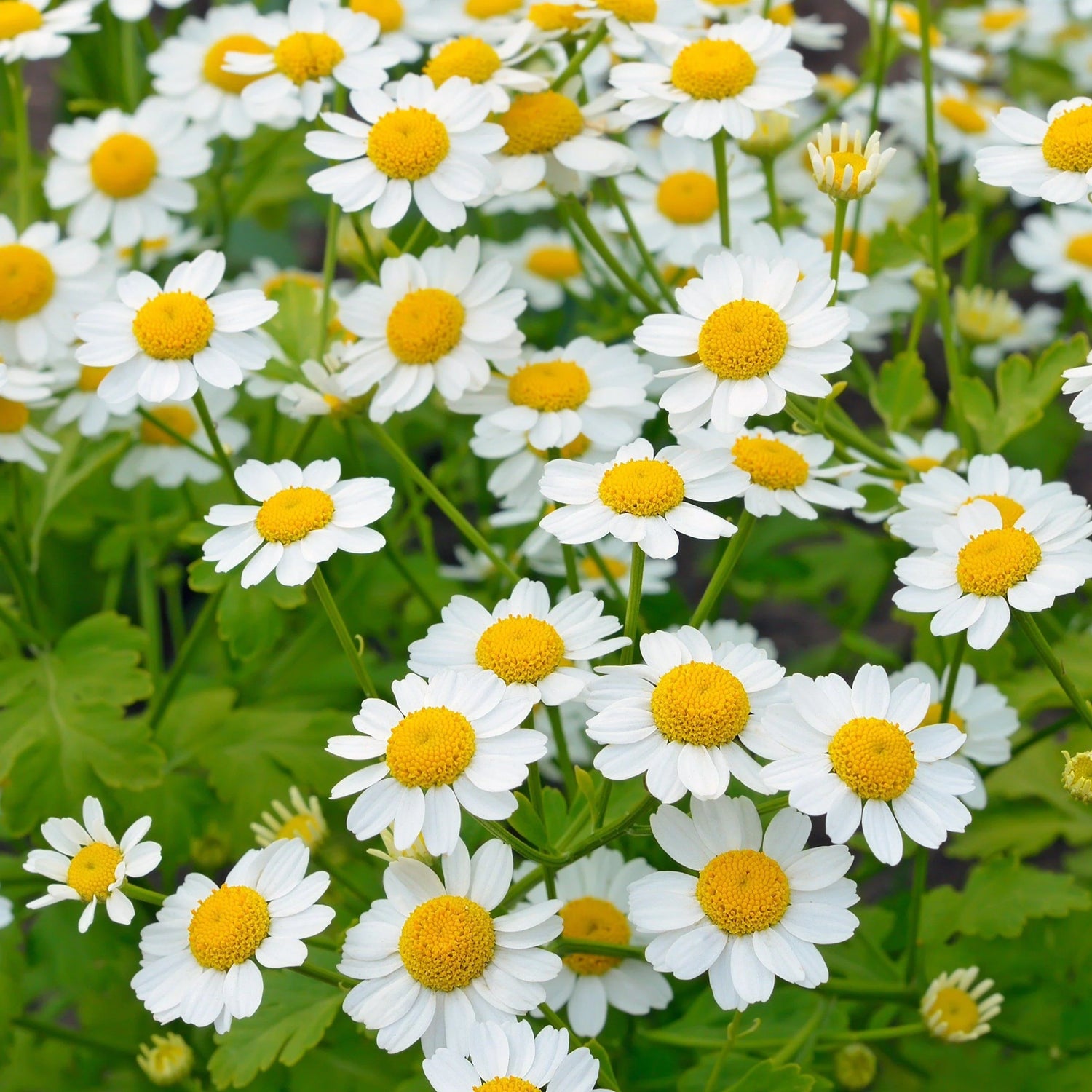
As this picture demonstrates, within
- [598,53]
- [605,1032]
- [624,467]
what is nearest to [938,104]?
[598,53]

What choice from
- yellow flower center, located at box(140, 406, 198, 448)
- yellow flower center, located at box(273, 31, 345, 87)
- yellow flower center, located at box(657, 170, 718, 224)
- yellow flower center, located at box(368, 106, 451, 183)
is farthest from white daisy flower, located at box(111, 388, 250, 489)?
yellow flower center, located at box(657, 170, 718, 224)

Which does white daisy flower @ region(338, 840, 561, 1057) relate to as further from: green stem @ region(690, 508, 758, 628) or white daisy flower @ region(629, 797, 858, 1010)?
green stem @ region(690, 508, 758, 628)

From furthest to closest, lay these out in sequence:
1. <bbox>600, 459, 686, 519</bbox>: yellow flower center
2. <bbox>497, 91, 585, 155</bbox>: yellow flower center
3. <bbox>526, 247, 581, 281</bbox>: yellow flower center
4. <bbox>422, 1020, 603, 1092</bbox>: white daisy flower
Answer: <bbox>526, 247, 581, 281</bbox>: yellow flower center, <bbox>497, 91, 585, 155</bbox>: yellow flower center, <bbox>600, 459, 686, 519</bbox>: yellow flower center, <bbox>422, 1020, 603, 1092</bbox>: white daisy flower

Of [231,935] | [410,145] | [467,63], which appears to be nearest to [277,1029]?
[231,935]

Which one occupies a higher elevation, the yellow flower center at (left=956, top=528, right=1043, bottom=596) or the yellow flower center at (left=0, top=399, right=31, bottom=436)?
the yellow flower center at (left=956, top=528, right=1043, bottom=596)

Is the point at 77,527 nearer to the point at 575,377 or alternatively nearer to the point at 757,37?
the point at 575,377

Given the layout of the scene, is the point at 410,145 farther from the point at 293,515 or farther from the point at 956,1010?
the point at 956,1010
